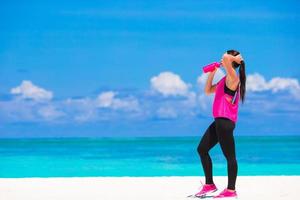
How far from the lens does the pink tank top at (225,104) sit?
621 cm

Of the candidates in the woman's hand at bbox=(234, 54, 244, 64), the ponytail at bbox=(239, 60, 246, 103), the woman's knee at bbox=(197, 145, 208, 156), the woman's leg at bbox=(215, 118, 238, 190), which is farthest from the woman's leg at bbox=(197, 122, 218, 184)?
the woman's hand at bbox=(234, 54, 244, 64)

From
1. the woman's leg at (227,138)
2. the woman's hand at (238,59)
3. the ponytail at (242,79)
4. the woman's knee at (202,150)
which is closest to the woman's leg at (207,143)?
the woman's knee at (202,150)

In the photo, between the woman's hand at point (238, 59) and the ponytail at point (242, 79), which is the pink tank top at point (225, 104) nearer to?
the ponytail at point (242, 79)
